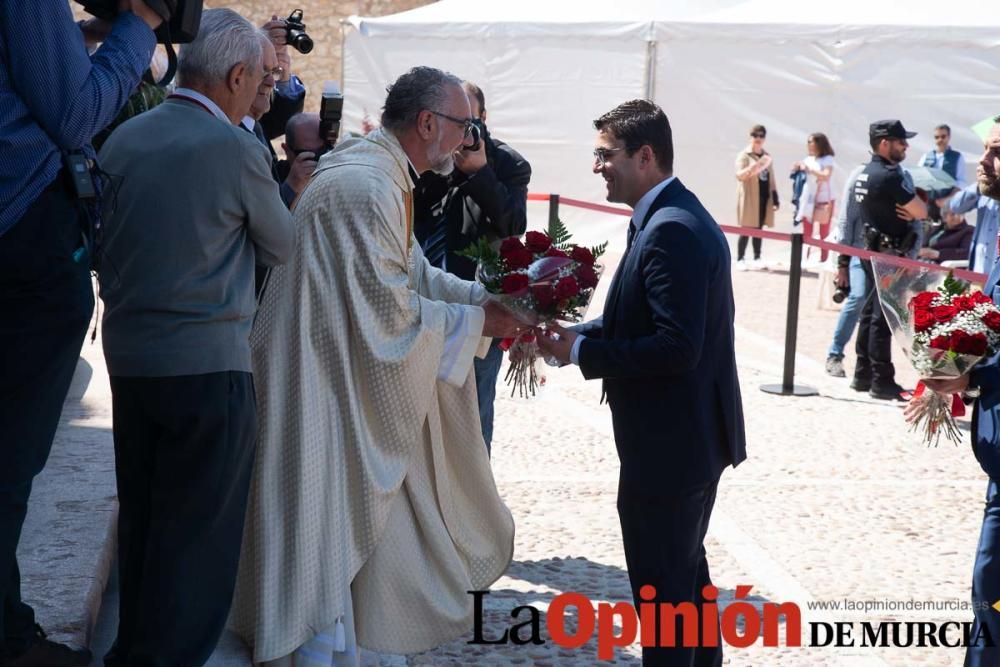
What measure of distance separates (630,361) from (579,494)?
3.06 meters

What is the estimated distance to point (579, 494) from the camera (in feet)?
22.4

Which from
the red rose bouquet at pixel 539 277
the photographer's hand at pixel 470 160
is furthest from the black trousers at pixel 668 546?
the photographer's hand at pixel 470 160

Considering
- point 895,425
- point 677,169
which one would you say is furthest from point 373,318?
point 677,169

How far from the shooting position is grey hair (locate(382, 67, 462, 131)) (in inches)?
166

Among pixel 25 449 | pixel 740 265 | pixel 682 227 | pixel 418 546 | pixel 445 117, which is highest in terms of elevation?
pixel 445 117

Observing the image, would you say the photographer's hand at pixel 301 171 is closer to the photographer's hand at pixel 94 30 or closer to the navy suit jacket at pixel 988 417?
the photographer's hand at pixel 94 30

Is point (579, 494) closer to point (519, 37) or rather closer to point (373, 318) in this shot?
point (373, 318)

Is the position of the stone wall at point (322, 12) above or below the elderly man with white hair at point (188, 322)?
above

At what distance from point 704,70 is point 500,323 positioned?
15370 mm

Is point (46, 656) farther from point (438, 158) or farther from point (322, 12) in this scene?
point (322, 12)

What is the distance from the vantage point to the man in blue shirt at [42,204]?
2.97 m

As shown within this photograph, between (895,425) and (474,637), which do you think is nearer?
(474,637)

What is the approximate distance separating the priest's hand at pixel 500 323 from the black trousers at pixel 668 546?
70 cm

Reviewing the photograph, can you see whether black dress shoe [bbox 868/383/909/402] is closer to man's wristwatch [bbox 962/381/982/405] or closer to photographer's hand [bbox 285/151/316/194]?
man's wristwatch [bbox 962/381/982/405]
